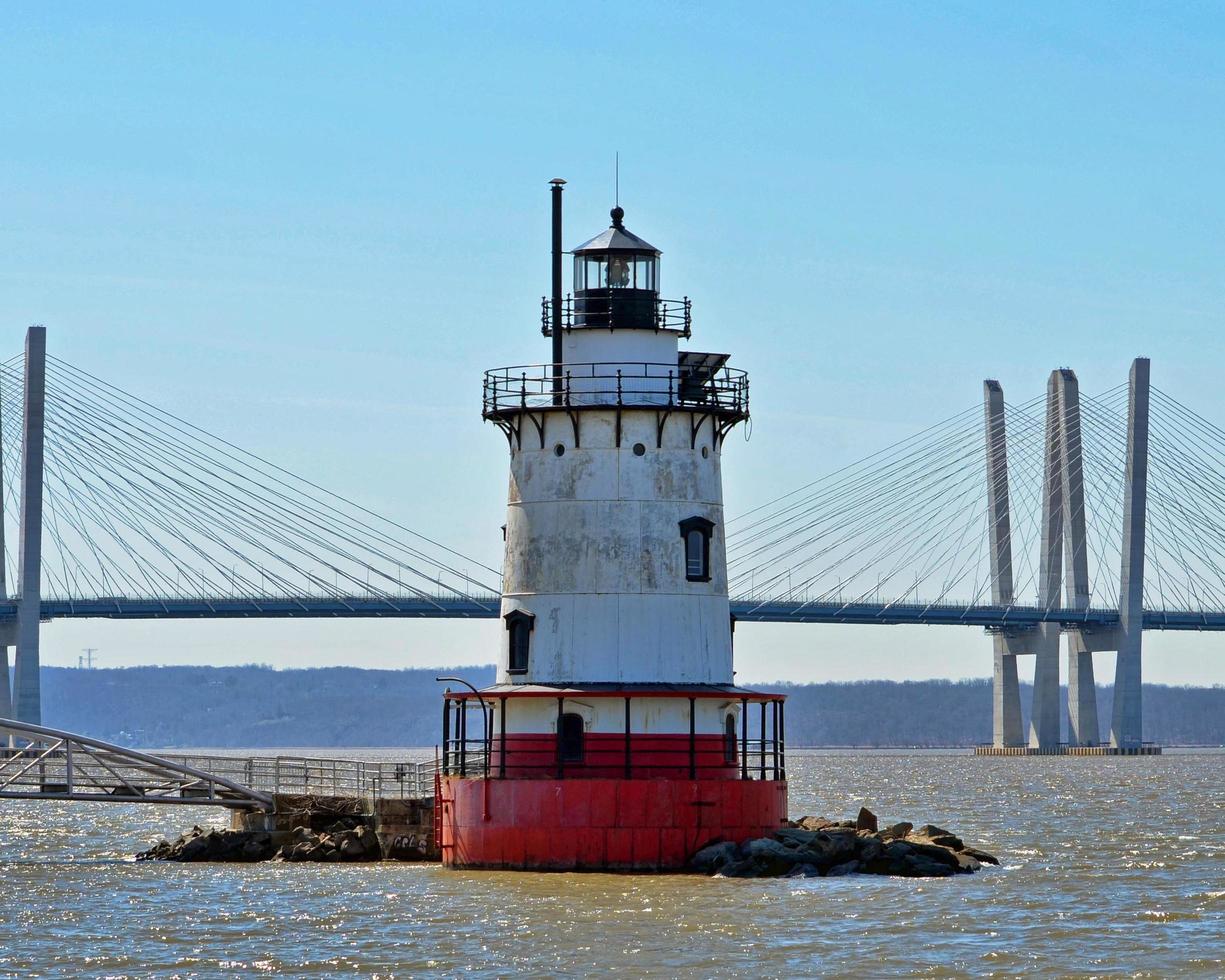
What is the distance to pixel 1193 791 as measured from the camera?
211 ft

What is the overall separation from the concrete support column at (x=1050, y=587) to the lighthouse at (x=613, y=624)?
215 feet

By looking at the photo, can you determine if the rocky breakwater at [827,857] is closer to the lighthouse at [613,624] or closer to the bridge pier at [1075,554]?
the lighthouse at [613,624]

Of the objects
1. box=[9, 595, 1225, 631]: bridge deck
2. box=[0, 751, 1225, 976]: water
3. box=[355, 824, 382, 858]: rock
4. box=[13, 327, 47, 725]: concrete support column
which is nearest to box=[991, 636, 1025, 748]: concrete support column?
box=[9, 595, 1225, 631]: bridge deck

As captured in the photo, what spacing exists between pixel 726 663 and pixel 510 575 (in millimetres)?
3013

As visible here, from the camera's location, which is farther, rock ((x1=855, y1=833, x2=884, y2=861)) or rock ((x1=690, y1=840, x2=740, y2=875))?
rock ((x1=855, y1=833, x2=884, y2=861))

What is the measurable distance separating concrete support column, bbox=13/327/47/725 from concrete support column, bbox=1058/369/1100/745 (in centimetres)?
3946

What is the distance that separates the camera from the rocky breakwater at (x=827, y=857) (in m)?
29.2

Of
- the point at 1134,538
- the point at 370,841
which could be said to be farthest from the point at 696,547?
the point at 1134,538

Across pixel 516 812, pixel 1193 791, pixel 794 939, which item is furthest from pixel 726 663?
pixel 1193 791

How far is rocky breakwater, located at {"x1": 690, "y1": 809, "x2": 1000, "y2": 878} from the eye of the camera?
1150 inches

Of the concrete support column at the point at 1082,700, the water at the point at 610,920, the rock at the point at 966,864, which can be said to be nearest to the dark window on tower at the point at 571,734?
the water at the point at 610,920

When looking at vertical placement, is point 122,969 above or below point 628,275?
below

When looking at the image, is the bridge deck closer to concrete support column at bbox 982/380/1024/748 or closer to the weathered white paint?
concrete support column at bbox 982/380/1024/748

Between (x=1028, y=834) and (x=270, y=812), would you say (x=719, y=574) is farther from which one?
(x=1028, y=834)
